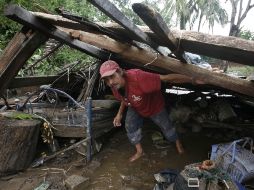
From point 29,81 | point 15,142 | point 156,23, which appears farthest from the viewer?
point 29,81

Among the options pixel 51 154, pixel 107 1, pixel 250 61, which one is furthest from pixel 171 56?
pixel 51 154

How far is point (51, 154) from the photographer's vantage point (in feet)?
18.6

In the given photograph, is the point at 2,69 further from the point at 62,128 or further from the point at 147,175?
the point at 147,175

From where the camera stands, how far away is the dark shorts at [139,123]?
5203mm

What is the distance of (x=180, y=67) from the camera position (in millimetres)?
3391

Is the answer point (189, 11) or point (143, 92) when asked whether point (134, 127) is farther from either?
point (189, 11)

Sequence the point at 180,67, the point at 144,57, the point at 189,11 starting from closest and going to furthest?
the point at 180,67
the point at 144,57
the point at 189,11

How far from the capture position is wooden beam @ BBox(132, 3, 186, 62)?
6.62ft

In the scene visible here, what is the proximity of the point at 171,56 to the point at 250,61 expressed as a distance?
3.24 ft

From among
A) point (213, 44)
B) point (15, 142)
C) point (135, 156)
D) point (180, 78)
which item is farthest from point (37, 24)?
point (135, 156)

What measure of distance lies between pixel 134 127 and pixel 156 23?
335 centimetres

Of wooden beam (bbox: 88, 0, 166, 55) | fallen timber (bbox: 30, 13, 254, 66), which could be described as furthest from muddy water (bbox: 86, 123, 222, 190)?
wooden beam (bbox: 88, 0, 166, 55)

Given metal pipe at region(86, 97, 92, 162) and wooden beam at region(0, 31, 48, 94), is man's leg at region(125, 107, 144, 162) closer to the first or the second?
metal pipe at region(86, 97, 92, 162)

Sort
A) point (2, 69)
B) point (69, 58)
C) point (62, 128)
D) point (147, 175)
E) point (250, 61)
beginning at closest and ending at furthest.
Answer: point (250, 61) → point (2, 69) → point (147, 175) → point (62, 128) → point (69, 58)
